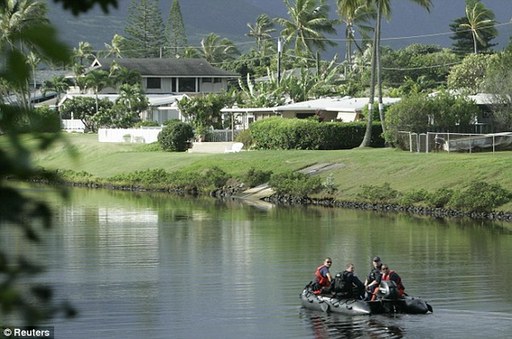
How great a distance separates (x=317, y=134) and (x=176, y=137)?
1349 centimetres

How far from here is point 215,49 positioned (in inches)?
7146

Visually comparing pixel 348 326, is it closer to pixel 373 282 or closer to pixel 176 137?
pixel 373 282

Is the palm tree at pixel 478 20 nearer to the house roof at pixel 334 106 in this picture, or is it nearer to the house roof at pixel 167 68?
the house roof at pixel 167 68

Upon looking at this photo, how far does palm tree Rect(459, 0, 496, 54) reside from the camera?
139 meters

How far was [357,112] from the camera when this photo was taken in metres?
86.0

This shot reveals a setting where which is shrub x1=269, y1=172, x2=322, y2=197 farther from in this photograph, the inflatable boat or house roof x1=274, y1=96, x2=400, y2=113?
the inflatable boat

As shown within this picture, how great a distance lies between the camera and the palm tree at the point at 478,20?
457 feet

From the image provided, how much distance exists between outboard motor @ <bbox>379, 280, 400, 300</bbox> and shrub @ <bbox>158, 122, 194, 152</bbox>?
5883cm

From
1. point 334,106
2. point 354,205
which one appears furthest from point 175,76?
point 354,205

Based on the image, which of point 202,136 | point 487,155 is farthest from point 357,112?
point 487,155

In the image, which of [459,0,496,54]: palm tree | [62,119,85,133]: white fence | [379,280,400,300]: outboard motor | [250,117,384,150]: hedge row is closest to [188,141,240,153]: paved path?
[250,117,384,150]: hedge row

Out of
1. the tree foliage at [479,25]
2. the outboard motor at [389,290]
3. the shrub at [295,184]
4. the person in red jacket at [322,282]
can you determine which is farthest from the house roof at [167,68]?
the outboard motor at [389,290]

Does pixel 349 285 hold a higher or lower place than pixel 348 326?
higher

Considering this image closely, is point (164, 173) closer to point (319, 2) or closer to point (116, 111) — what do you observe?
point (116, 111)
